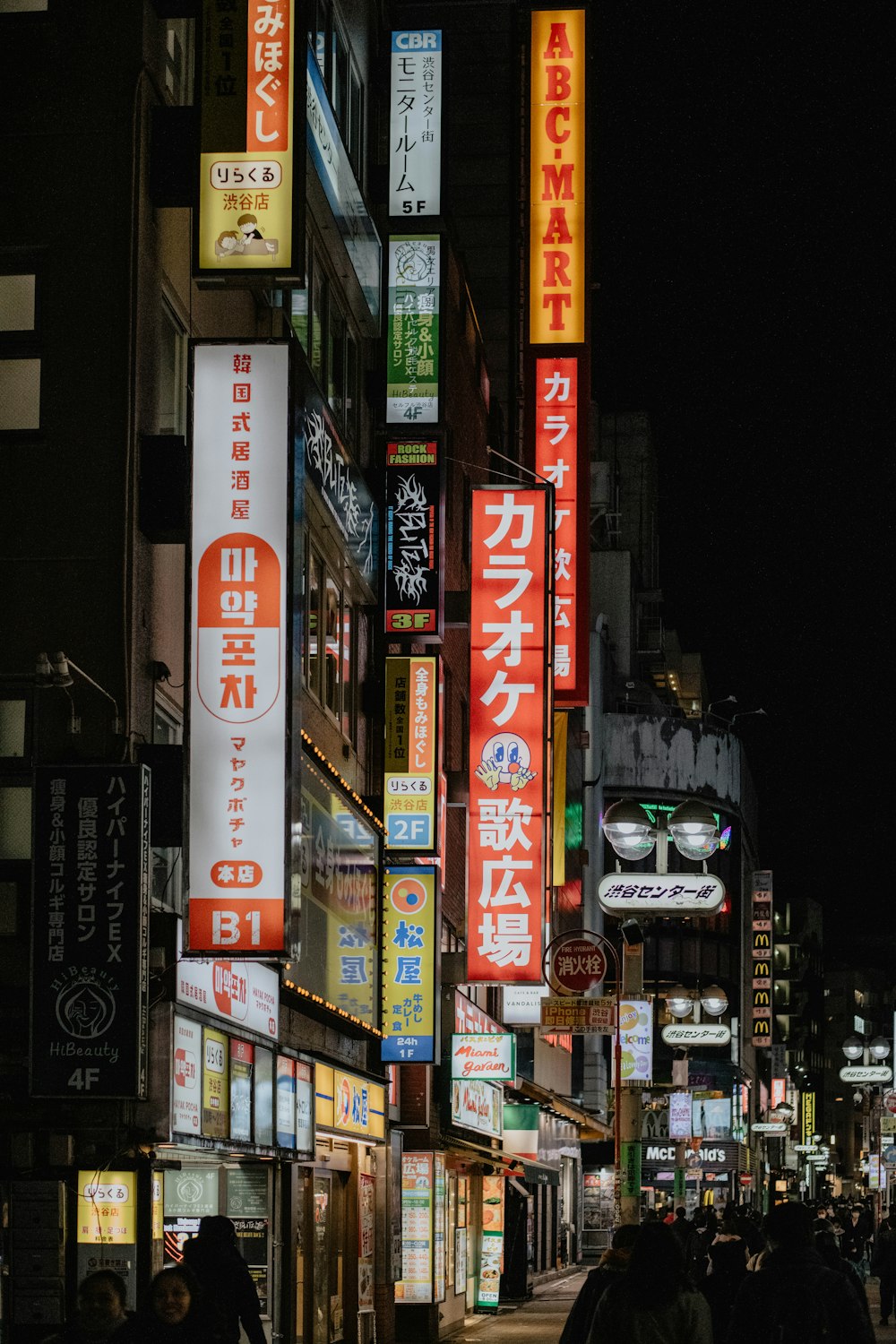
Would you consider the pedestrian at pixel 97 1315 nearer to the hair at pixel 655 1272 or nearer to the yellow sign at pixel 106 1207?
the hair at pixel 655 1272

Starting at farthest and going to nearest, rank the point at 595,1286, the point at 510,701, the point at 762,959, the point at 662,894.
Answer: the point at 762,959 → the point at 510,701 → the point at 662,894 → the point at 595,1286

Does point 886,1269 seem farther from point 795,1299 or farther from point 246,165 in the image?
point 795,1299

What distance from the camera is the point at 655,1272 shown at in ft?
32.9

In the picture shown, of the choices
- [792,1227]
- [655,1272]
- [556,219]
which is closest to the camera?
[655,1272]

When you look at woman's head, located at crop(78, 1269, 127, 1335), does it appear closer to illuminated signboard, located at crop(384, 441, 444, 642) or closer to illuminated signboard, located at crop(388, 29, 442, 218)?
illuminated signboard, located at crop(384, 441, 444, 642)

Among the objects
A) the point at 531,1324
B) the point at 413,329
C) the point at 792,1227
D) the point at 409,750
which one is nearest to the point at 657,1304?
the point at 792,1227

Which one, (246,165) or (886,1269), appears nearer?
(246,165)

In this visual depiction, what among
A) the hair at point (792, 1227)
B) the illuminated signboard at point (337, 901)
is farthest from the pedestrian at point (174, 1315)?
the illuminated signboard at point (337, 901)

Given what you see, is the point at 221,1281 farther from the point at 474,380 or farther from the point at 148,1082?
the point at 474,380

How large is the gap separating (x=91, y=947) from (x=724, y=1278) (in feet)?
19.7

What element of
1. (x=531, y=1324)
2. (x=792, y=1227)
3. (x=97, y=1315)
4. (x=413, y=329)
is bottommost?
(x=531, y=1324)

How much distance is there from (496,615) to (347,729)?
4829 millimetres

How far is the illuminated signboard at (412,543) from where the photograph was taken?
28125 millimetres

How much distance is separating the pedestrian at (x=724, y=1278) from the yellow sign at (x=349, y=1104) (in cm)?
675
